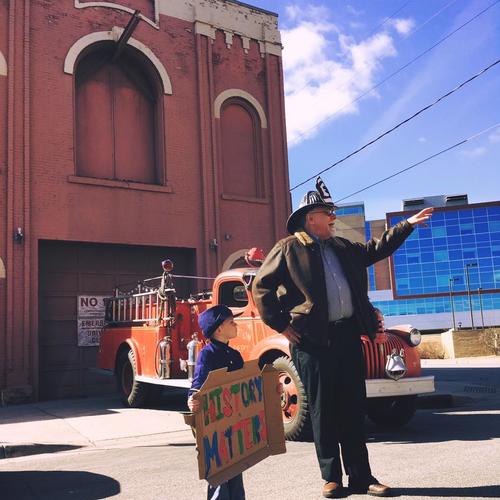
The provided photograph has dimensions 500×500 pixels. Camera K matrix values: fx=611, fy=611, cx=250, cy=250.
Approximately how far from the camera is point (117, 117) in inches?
557

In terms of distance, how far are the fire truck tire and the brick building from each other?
7107mm

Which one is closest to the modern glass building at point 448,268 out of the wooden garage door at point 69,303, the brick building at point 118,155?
the brick building at point 118,155

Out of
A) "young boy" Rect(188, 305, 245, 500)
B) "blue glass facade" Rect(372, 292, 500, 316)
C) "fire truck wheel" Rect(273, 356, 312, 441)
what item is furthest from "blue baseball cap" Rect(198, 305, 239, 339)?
"blue glass facade" Rect(372, 292, 500, 316)

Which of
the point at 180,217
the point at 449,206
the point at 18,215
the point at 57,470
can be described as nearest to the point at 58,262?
the point at 18,215

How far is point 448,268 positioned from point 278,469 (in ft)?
254

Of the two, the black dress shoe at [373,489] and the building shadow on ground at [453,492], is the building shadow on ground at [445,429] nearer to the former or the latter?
the building shadow on ground at [453,492]

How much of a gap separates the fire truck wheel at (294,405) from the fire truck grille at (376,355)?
851mm

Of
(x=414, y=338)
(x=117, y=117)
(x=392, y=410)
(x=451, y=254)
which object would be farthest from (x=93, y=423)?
(x=451, y=254)

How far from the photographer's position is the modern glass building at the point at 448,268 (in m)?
76.6

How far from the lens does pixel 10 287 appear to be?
11.8 meters

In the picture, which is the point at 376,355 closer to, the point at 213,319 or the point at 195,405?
the point at 213,319

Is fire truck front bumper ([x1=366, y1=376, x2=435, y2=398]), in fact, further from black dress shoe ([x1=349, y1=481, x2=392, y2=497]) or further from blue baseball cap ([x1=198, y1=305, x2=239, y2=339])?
blue baseball cap ([x1=198, y1=305, x2=239, y2=339])

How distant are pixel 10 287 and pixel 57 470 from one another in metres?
6.59

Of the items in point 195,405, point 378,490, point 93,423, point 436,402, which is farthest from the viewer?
point 436,402
